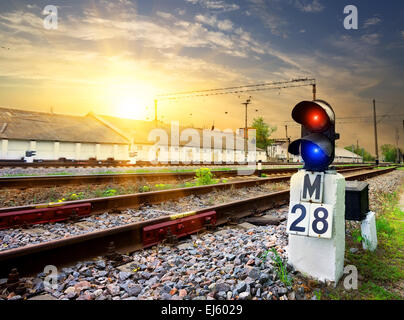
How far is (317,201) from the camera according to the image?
2.75m

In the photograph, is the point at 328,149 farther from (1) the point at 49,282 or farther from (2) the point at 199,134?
(2) the point at 199,134

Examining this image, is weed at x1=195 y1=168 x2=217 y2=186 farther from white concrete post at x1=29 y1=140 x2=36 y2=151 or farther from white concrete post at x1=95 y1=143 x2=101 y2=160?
white concrete post at x1=95 y1=143 x2=101 y2=160

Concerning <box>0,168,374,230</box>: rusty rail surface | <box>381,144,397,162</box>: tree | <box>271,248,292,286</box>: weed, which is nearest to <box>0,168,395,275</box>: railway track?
<box>0,168,374,230</box>: rusty rail surface

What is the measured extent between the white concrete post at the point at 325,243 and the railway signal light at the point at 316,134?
0.15 metres

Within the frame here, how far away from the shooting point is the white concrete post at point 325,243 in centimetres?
271

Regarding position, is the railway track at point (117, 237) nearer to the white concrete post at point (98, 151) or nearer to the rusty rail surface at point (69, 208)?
the rusty rail surface at point (69, 208)

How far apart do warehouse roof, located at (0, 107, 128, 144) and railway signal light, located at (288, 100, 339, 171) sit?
36.4 metres

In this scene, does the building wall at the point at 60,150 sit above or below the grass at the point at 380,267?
above

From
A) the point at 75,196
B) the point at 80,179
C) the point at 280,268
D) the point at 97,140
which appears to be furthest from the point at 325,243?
the point at 97,140

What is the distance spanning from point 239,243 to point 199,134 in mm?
55524

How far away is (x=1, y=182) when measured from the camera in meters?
8.29

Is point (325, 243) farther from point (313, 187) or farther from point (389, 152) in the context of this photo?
point (389, 152)

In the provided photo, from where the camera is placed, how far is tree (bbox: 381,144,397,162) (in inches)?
5950

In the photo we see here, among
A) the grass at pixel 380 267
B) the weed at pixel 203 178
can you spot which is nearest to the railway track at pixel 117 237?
the grass at pixel 380 267
